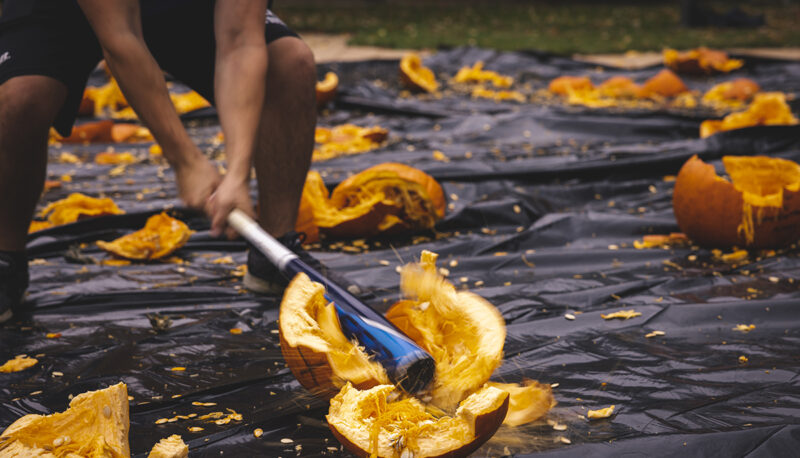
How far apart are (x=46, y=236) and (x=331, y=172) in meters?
1.41

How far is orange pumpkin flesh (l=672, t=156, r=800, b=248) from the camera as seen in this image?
254 cm

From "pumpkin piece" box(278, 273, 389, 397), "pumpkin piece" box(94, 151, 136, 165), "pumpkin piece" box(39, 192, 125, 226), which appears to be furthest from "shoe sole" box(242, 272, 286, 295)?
"pumpkin piece" box(94, 151, 136, 165)

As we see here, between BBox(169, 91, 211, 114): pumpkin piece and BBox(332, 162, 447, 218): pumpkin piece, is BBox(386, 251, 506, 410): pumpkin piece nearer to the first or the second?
BBox(332, 162, 447, 218): pumpkin piece

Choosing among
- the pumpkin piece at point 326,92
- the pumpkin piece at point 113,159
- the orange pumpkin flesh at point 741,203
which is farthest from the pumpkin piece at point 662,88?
the pumpkin piece at point 113,159

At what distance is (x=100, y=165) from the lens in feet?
13.9

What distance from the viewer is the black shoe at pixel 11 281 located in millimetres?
2145

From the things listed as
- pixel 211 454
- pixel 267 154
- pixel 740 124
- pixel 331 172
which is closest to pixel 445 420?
pixel 211 454

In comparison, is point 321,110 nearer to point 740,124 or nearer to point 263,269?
point 740,124

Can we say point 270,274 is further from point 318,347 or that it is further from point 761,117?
point 761,117

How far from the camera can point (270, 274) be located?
2.33 m

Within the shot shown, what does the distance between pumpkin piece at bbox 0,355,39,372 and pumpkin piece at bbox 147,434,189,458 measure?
68 cm

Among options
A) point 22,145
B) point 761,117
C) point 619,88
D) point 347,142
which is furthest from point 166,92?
point 619,88

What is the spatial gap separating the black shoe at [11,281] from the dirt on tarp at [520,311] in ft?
0.21

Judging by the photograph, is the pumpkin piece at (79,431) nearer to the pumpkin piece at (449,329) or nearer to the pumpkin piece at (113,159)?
the pumpkin piece at (449,329)
